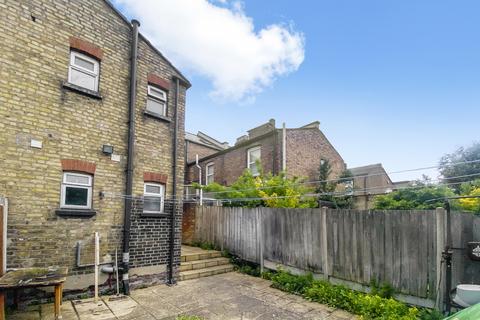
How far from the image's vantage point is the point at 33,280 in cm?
449

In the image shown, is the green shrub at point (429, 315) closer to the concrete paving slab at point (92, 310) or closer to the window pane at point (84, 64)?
the concrete paving slab at point (92, 310)

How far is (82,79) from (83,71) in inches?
8.0

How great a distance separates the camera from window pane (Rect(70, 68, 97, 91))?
6.32m

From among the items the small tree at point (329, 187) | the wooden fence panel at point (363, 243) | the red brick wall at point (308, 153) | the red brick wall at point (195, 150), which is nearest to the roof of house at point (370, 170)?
the red brick wall at point (308, 153)

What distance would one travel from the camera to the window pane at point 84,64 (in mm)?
6418

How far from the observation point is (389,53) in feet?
31.8

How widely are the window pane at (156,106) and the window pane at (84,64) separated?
162cm

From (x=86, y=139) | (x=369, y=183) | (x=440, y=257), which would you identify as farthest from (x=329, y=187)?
(x=86, y=139)

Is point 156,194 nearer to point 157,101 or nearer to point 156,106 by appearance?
point 156,106

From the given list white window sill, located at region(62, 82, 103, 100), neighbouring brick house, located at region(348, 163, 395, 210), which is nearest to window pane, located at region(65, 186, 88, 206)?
white window sill, located at region(62, 82, 103, 100)

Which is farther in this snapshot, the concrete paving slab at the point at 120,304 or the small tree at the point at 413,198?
the small tree at the point at 413,198

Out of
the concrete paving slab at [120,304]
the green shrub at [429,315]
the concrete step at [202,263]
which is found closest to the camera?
the green shrub at [429,315]

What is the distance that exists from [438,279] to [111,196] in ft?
23.6

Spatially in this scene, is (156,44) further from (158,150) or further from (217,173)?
(217,173)
